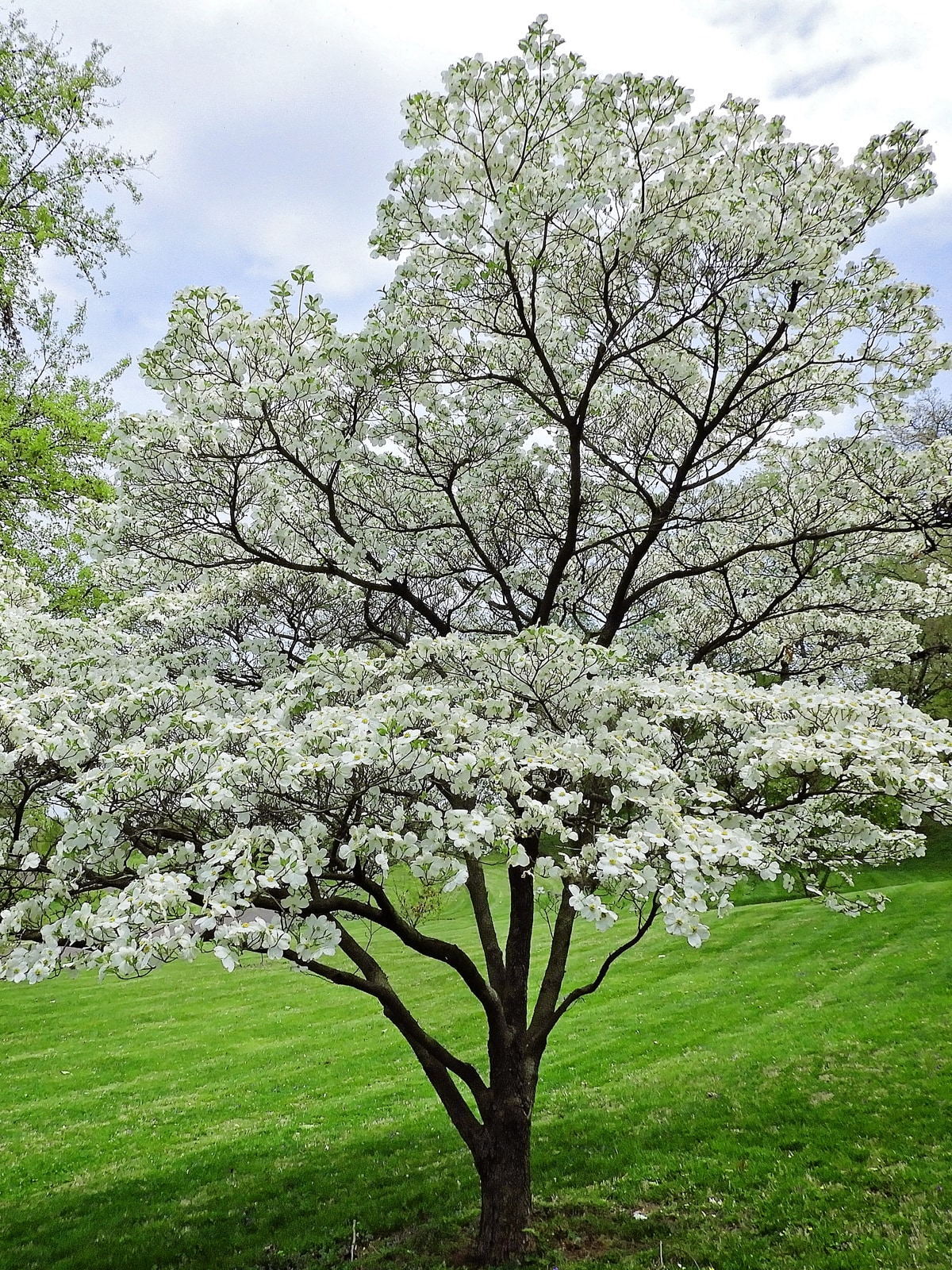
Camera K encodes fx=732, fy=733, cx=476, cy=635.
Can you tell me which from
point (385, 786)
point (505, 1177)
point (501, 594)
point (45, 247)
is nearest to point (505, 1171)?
point (505, 1177)

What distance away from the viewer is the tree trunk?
20.9ft

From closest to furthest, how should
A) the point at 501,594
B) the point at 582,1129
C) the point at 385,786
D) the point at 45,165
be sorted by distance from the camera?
the point at 385,786, the point at 501,594, the point at 582,1129, the point at 45,165

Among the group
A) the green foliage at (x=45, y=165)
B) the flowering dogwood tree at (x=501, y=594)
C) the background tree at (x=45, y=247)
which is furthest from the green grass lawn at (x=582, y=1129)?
the green foliage at (x=45, y=165)

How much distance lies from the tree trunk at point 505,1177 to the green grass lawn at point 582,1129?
0.34 meters

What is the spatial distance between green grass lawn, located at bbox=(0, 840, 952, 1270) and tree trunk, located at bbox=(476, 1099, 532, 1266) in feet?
1.11

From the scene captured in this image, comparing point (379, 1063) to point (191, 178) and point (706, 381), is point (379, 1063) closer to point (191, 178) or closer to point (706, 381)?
point (706, 381)

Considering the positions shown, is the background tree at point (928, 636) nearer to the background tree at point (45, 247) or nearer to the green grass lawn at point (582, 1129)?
the green grass lawn at point (582, 1129)

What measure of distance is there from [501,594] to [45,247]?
12.1m

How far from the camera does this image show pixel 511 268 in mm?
5891

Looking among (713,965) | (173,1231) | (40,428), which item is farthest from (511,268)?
(713,965)

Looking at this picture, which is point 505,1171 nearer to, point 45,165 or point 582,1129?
point 582,1129

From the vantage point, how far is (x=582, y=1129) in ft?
30.4

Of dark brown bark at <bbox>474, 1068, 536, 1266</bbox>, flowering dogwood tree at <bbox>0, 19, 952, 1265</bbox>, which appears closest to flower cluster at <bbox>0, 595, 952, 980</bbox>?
flowering dogwood tree at <bbox>0, 19, 952, 1265</bbox>

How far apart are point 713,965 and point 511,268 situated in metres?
16.3
